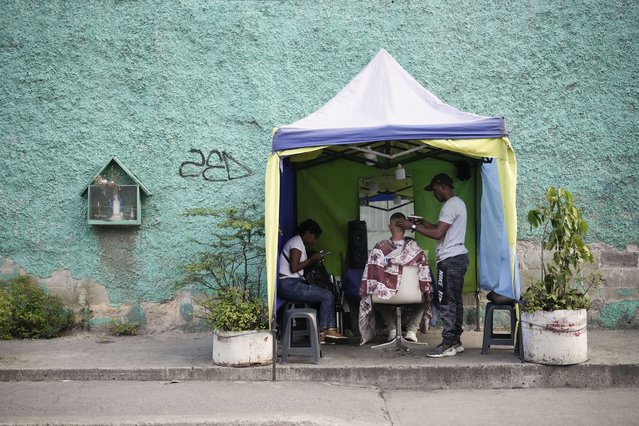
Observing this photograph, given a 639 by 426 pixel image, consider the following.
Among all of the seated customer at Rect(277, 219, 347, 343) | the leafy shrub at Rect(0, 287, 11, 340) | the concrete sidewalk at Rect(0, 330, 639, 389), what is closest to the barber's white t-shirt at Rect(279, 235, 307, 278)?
the seated customer at Rect(277, 219, 347, 343)

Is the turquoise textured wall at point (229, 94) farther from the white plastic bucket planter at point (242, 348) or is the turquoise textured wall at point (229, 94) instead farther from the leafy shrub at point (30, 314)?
the white plastic bucket planter at point (242, 348)

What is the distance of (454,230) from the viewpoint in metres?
7.29

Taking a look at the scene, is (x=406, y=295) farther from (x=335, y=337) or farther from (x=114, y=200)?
(x=114, y=200)

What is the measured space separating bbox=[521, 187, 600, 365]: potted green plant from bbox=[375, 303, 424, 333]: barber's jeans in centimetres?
150

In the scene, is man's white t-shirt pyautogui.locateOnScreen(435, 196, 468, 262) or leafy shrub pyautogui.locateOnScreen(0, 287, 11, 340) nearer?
man's white t-shirt pyautogui.locateOnScreen(435, 196, 468, 262)

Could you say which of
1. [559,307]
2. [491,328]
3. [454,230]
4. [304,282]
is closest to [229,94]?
[304,282]

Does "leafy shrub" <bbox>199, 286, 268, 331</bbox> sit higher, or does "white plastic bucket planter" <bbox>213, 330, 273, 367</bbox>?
"leafy shrub" <bbox>199, 286, 268, 331</bbox>

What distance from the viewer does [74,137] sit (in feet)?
29.3

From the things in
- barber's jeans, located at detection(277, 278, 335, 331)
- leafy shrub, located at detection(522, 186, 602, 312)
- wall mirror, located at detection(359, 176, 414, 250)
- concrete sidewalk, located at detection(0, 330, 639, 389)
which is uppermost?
wall mirror, located at detection(359, 176, 414, 250)

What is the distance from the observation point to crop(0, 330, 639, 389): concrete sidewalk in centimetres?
647

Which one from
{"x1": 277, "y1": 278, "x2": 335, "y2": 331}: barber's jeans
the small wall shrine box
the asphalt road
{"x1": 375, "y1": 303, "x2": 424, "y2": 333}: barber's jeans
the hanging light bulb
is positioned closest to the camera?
the asphalt road

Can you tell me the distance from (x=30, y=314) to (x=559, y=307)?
6113 millimetres

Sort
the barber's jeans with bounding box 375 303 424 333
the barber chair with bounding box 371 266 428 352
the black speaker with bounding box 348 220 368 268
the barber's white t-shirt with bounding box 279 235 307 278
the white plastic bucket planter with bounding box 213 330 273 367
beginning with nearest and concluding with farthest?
the white plastic bucket planter with bounding box 213 330 273 367, the barber chair with bounding box 371 266 428 352, the barber's white t-shirt with bounding box 279 235 307 278, the barber's jeans with bounding box 375 303 424 333, the black speaker with bounding box 348 220 368 268

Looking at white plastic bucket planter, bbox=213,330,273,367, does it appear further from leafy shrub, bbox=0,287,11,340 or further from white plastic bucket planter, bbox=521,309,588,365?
leafy shrub, bbox=0,287,11,340
